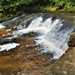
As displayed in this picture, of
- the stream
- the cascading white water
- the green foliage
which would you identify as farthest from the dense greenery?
the cascading white water

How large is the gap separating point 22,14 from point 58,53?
25.3 feet

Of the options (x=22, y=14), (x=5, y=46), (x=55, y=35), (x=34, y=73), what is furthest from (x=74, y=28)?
(x=22, y=14)

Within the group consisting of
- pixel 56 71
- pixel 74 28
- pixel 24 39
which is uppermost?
pixel 56 71

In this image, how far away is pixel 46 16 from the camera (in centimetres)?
1391

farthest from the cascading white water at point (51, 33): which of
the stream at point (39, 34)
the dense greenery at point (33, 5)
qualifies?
the dense greenery at point (33, 5)

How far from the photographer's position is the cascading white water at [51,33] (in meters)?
10.2

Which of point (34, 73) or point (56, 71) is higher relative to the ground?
point (56, 71)

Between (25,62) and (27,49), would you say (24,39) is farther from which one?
(25,62)

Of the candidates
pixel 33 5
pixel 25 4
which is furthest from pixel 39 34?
pixel 33 5

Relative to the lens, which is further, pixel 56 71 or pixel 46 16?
pixel 46 16

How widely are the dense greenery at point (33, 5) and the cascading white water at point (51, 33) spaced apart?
11.5ft

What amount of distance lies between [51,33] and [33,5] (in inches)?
266

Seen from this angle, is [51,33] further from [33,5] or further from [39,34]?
[33,5]

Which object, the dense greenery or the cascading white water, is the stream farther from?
the dense greenery
